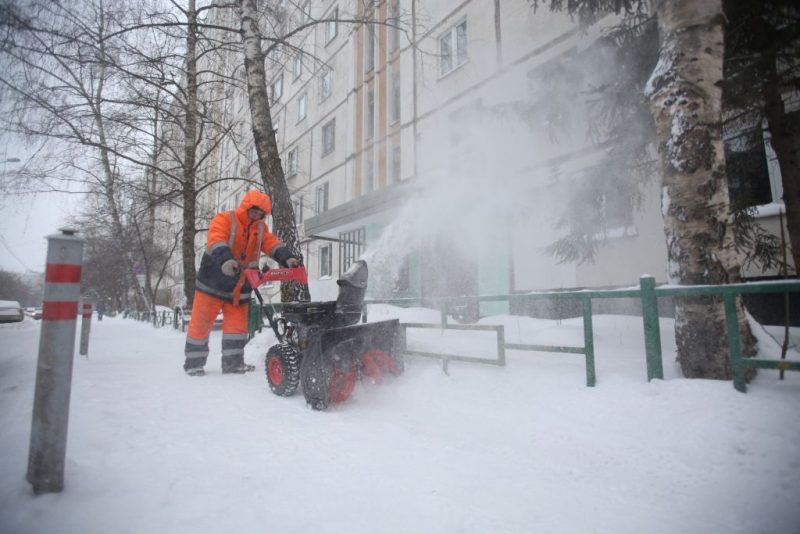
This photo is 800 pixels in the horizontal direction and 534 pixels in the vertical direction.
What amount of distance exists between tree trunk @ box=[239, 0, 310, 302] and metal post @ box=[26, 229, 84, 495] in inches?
143

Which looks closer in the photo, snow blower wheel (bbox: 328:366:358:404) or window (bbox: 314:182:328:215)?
snow blower wheel (bbox: 328:366:358:404)

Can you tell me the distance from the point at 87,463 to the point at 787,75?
6.34 meters

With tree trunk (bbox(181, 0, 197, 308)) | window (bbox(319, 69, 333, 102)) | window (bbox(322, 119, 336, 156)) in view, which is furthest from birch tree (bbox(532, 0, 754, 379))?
window (bbox(319, 69, 333, 102))

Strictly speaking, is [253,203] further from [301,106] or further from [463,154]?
[301,106]

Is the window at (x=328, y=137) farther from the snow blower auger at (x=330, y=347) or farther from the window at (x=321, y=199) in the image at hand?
the snow blower auger at (x=330, y=347)

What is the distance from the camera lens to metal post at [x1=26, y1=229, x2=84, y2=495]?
1473mm

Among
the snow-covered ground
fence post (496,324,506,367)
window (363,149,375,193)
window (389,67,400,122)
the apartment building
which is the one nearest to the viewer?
the snow-covered ground

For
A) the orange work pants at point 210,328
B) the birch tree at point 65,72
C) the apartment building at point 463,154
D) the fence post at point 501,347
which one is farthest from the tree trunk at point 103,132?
the fence post at point 501,347

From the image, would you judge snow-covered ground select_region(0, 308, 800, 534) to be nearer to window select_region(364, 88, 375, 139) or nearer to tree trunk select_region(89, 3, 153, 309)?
tree trunk select_region(89, 3, 153, 309)

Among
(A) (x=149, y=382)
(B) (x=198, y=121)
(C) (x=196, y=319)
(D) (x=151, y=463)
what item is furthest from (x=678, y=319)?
(B) (x=198, y=121)

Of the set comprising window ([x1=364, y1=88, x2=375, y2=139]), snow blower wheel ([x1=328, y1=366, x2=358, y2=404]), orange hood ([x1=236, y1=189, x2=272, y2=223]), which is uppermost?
window ([x1=364, y1=88, x2=375, y2=139])

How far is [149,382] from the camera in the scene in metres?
3.62

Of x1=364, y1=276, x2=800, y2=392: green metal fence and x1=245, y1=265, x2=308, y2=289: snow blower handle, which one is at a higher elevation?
x1=245, y1=265, x2=308, y2=289: snow blower handle

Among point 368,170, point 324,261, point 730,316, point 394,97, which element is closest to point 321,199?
point 324,261
